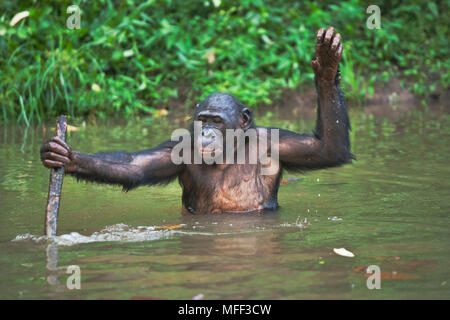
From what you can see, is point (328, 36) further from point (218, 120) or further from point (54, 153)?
point (54, 153)

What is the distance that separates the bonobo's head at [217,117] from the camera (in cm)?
Result: 584

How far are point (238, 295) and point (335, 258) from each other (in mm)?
929

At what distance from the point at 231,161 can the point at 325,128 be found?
861 millimetres

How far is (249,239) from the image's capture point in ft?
16.4

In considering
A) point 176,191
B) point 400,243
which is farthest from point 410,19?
point 400,243

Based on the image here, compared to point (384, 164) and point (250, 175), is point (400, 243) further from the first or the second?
point (384, 164)

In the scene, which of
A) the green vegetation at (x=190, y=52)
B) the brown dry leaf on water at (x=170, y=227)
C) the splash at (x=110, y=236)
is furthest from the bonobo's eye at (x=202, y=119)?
the green vegetation at (x=190, y=52)

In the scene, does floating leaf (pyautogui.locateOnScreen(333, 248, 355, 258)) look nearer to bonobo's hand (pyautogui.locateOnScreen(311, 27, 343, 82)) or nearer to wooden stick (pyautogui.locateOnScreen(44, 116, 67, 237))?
bonobo's hand (pyautogui.locateOnScreen(311, 27, 343, 82))

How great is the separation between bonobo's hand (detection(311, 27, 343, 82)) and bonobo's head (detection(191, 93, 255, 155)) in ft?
2.69

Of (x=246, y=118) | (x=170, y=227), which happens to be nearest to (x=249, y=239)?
(x=170, y=227)

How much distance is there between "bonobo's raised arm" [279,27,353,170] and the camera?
18.0ft

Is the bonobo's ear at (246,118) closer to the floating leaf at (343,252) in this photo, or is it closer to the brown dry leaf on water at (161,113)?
the floating leaf at (343,252)

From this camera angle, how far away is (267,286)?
380cm

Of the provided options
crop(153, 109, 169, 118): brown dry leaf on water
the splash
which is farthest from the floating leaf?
crop(153, 109, 169, 118): brown dry leaf on water
